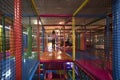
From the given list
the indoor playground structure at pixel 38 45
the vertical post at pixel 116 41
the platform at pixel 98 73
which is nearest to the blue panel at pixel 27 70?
the indoor playground structure at pixel 38 45

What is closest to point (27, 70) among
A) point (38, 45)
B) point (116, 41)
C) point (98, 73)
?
point (98, 73)

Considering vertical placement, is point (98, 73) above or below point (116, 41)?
below

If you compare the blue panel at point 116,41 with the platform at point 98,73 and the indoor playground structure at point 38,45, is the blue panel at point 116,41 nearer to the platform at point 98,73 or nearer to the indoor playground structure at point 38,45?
the indoor playground structure at point 38,45

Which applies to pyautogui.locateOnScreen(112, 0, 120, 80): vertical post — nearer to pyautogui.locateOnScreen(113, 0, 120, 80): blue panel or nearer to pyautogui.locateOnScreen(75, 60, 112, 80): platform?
pyautogui.locateOnScreen(113, 0, 120, 80): blue panel

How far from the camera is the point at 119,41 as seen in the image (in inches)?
103

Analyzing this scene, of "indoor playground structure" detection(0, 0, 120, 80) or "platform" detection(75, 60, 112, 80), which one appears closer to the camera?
"indoor playground structure" detection(0, 0, 120, 80)

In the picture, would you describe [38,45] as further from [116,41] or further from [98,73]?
[116,41]

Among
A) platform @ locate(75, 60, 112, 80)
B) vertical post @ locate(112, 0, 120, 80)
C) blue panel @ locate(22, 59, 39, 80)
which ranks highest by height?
vertical post @ locate(112, 0, 120, 80)

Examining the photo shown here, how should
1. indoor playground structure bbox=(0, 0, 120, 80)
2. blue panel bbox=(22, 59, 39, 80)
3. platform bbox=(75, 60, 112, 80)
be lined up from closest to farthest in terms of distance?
indoor playground structure bbox=(0, 0, 120, 80) < blue panel bbox=(22, 59, 39, 80) < platform bbox=(75, 60, 112, 80)

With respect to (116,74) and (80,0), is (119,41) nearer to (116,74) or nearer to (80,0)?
(116,74)

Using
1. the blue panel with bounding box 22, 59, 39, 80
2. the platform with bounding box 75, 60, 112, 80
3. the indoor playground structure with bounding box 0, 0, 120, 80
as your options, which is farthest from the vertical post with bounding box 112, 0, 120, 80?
the blue panel with bounding box 22, 59, 39, 80

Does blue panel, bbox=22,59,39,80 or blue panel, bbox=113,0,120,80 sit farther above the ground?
blue panel, bbox=113,0,120,80

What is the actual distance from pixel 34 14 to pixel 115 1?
285cm

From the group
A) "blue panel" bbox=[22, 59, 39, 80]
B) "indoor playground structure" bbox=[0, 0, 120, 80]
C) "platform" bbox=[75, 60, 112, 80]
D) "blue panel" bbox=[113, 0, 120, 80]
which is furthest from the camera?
"platform" bbox=[75, 60, 112, 80]
